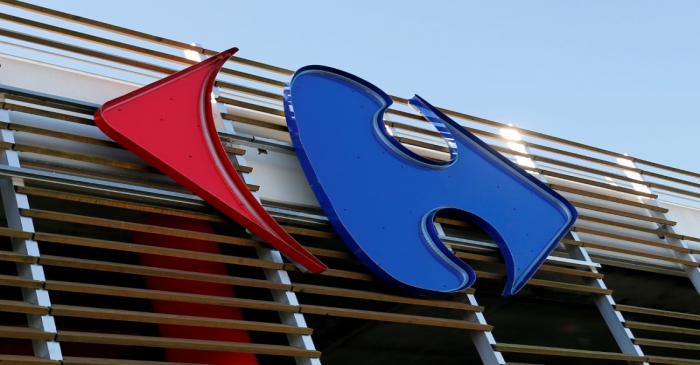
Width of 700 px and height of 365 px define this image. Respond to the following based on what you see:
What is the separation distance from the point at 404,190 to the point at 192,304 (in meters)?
2.19

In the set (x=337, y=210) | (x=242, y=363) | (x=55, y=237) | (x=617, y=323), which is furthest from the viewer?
(x=617, y=323)

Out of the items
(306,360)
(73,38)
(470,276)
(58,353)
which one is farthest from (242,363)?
(73,38)

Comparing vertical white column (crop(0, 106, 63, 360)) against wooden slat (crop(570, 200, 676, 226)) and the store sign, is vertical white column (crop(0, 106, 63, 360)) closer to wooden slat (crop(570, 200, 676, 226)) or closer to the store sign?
the store sign

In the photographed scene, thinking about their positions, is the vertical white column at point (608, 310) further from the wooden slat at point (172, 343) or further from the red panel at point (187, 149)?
the wooden slat at point (172, 343)

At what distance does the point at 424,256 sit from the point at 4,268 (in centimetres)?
320

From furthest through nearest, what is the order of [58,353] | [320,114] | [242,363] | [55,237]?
[320,114] → [242,363] → [55,237] → [58,353]

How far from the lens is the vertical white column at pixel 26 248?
561 centimetres

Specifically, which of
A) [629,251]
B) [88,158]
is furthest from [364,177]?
[629,251]

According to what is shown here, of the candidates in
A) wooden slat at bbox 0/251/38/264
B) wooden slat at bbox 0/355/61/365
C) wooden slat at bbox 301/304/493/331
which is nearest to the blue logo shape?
wooden slat at bbox 301/304/493/331

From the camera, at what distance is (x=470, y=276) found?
7.74 meters

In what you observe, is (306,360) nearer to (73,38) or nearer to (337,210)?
(337,210)

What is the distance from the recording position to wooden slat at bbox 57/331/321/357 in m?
5.67

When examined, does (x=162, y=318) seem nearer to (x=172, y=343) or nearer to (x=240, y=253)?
(x=172, y=343)

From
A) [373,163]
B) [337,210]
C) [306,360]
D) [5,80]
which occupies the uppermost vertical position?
[5,80]
